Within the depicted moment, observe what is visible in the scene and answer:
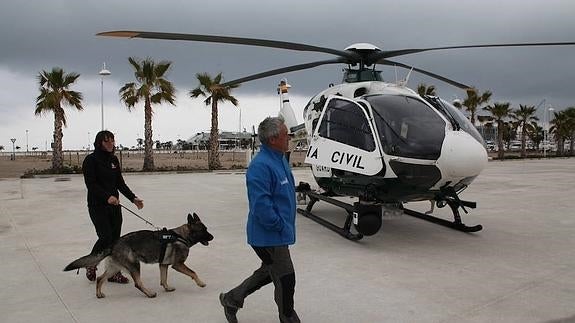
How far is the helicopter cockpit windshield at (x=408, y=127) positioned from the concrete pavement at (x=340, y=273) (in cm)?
144

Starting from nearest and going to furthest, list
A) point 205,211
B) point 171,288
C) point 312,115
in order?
1. point 171,288
2. point 312,115
3. point 205,211

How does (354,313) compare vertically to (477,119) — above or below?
below

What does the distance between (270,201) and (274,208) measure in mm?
73

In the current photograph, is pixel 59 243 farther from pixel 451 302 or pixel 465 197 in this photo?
pixel 465 197

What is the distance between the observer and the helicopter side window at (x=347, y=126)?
278 inches

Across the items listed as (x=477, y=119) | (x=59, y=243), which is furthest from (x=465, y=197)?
(x=477, y=119)

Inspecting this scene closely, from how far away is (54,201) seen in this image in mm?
12336

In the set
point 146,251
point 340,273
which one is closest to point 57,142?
point 146,251

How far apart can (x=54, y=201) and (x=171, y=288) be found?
8.78 metres

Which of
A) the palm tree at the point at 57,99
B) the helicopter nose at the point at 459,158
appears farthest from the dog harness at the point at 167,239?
the palm tree at the point at 57,99

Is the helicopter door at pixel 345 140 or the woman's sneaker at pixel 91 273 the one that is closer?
the woman's sneaker at pixel 91 273

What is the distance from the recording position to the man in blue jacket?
3447 mm

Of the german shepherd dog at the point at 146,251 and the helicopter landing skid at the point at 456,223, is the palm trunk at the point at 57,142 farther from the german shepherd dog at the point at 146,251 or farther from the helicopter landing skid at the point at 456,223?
the german shepherd dog at the point at 146,251

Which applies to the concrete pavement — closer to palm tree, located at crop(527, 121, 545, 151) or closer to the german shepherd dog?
the german shepherd dog
